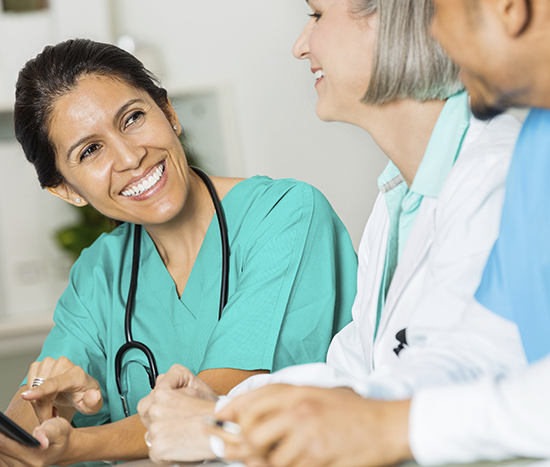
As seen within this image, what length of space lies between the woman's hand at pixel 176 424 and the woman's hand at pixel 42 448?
17 centimetres

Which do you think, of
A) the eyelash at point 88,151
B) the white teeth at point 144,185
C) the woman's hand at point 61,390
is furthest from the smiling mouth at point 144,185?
the woman's hand at point 61,390

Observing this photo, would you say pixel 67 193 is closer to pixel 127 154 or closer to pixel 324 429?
pixel 127 154

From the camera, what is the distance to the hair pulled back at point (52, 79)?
3.95ft

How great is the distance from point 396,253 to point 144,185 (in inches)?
21.7

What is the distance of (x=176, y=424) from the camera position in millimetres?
729

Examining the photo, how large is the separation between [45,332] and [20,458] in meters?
1.64

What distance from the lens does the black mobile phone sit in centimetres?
76

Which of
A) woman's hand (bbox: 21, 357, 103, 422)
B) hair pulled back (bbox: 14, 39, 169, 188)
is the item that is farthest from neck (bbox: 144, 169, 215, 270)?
woman's hand (bbox: 21, 357, 103, 422)

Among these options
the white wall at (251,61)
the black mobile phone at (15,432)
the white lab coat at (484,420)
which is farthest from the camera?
the white wall at (251,61)

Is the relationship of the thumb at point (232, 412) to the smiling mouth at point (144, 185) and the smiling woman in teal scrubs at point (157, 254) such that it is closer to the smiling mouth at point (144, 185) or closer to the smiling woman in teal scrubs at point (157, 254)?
the smiling woman in teal scrubs at point (157, 254)

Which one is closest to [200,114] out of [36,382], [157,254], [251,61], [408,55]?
[251,61]

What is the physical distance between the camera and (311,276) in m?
1.16

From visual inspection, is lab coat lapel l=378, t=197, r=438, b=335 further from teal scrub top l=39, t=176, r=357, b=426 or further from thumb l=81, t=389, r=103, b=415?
thumb l=81, t=389, r=103, b=415

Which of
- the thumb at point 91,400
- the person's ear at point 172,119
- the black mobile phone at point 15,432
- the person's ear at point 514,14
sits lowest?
the thumb at point 91,400
